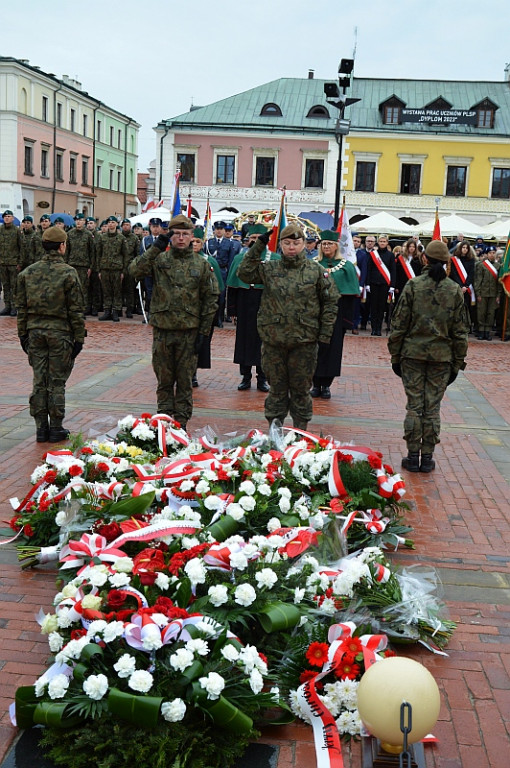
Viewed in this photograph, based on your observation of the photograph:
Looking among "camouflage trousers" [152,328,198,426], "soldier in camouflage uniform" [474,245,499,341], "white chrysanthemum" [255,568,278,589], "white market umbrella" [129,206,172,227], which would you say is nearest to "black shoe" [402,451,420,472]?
"camouflage trousers" [152,328,198,426]

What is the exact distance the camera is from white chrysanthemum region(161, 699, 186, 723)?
3.06 m

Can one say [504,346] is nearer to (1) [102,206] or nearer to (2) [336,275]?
(2) [336,275]

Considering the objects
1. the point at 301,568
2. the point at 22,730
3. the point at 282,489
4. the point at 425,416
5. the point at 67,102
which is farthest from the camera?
the point at 67,102

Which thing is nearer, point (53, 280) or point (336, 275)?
point (53, 280)

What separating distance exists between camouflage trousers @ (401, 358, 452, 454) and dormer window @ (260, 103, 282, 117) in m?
40.8

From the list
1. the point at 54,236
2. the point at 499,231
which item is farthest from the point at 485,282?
the point at 54,236

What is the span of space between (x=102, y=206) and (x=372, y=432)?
5869 cm

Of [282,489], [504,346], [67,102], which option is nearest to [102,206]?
[67,102]

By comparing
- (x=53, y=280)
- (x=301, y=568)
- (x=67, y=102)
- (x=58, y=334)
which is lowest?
(x=301, y=568)

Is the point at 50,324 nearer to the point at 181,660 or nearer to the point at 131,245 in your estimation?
the point at 181,660

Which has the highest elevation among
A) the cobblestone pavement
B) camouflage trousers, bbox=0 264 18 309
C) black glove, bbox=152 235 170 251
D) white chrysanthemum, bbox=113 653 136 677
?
black glove, bbox=152 235 170 251

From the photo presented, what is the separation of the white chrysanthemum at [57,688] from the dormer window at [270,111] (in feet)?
148

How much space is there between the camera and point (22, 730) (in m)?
3.26

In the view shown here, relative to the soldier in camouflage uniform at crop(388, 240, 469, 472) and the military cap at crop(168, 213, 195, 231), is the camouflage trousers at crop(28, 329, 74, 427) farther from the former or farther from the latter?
the soldier in camouflage uniform at crop(388, 240, 469, 472)
